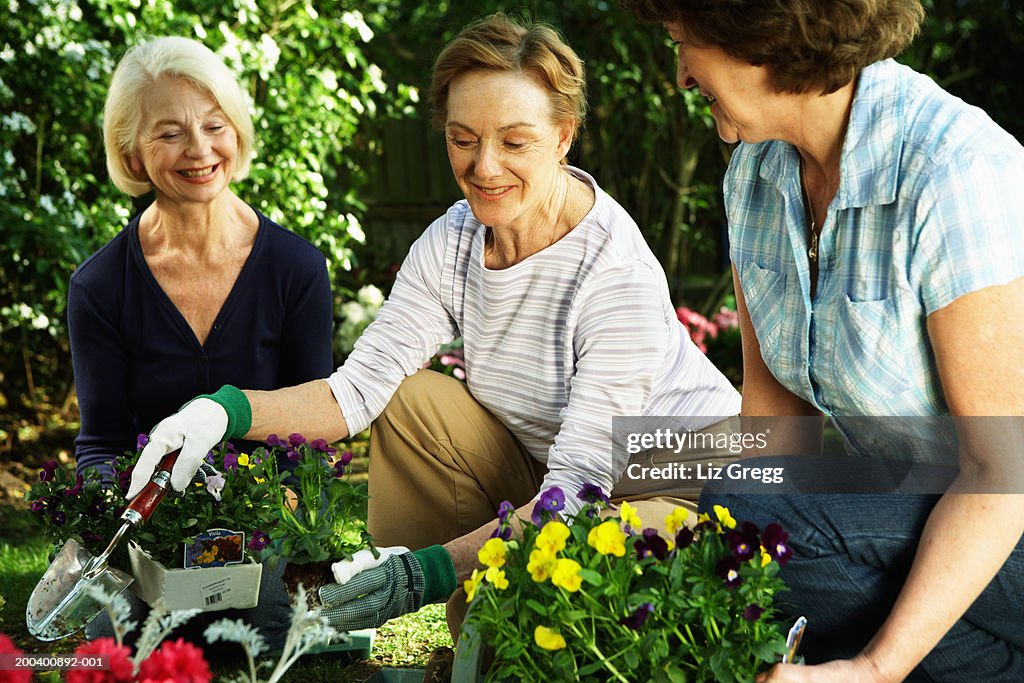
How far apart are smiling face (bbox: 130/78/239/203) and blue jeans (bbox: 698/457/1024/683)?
58.2 inches

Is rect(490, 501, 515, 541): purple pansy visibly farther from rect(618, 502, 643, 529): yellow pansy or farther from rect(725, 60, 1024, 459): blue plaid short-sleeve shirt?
rect(725, 60, 1024, 459): blue plaid short-sleeve shirt

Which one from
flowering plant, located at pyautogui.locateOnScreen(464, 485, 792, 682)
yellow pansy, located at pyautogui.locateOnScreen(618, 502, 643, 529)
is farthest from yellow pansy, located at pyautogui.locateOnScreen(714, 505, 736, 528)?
yellow pansy, located at pyautogui.locateOnScreen(618, 502, 643, 529)

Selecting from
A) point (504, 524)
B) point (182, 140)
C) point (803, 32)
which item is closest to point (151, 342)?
point (182, 140)

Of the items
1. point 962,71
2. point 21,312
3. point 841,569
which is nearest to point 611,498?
point 841,569

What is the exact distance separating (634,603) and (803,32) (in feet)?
2.60

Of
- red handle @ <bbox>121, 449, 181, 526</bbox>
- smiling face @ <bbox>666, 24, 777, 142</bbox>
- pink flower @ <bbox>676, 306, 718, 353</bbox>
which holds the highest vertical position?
smiling face @ <bbox>666, 24, 777, 142</bbox>

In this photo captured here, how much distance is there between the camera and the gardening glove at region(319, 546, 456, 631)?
5.59 feet

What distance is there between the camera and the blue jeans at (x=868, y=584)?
5.11ft

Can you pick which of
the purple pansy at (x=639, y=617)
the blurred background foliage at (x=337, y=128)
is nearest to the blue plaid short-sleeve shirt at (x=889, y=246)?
the purple pansy at (x=639, y=617)

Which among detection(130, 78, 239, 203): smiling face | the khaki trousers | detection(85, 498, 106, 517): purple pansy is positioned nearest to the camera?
detection(85, 498, 106, 517): purple pansy

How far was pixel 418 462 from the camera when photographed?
2.18 metres

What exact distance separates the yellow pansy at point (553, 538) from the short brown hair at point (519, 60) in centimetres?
92

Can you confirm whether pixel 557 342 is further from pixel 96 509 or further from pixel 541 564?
pixel 96 509

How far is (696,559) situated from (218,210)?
64.3 inches
